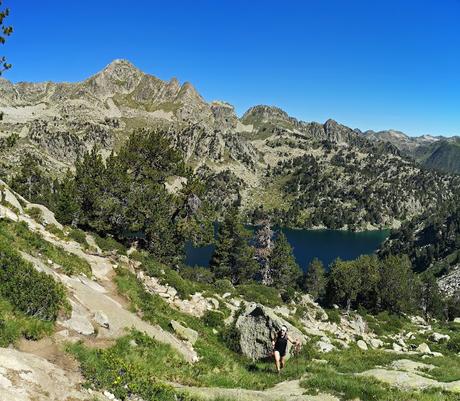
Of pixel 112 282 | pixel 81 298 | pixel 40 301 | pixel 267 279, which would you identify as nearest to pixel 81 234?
pixel 112 282

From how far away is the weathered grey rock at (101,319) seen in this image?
19077 millimetres

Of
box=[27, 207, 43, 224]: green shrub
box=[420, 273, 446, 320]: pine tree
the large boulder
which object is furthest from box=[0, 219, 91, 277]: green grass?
box=[420, 273, 446, 320]: pine tree

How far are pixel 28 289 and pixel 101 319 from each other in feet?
12.5

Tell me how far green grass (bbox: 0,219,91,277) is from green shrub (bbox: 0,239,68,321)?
20.7ft

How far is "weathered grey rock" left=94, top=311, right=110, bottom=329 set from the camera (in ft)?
62.6

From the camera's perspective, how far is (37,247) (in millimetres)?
26266

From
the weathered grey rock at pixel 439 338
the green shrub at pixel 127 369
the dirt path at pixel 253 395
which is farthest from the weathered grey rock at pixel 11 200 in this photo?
the weathered grey rock at pixel 439 338

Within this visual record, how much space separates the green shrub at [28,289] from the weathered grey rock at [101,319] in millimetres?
1729

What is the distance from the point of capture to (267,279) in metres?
92.1

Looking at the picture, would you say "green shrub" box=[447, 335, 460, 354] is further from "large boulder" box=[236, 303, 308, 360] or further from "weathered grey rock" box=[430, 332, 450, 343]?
"large boulder" box=[236, 303, 308, 360]

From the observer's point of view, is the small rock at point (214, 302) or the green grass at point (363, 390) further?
the small rock at point (214, 302)

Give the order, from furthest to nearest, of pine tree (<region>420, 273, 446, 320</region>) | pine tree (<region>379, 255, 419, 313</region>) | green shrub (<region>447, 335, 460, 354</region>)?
pine tree (<region>420, 273, 446, 320</region>) < pine tree (<region>379, 255, 419, 313</region>) < green shrub (<region>447, 335, 460, 354</region>)

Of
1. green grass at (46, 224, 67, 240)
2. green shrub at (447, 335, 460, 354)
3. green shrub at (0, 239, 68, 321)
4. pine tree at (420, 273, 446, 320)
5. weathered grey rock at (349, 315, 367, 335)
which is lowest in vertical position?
pine tree at (420, 273, 446, 320)

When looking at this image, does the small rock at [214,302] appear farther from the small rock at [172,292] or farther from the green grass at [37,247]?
the green grass at [37,247]
